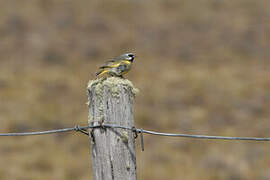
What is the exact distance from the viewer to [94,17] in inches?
748

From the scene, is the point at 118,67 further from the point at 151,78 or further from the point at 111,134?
the point at 151,78

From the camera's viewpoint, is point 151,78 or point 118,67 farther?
point 151,78

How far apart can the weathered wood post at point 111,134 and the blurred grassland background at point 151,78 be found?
5.29m

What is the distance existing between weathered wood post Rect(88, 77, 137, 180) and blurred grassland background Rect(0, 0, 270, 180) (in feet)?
17.4

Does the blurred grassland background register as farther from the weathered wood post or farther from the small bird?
the weathered wood post

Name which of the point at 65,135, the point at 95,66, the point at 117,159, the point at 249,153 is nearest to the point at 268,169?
the point at 249,153

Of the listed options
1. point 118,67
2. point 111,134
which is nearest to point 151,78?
point 118,67

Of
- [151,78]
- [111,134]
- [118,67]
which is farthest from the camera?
[151,78]

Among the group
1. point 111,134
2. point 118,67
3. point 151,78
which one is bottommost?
point 111,134

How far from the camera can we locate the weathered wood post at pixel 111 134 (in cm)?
260

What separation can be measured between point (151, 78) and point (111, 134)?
38.3 ft

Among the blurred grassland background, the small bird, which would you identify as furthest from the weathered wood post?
the blurred grassland background

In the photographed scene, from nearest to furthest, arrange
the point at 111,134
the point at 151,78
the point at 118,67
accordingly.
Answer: the point at 111,134, the point at 118,67, the point at 151,78

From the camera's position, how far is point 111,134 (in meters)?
2.60
